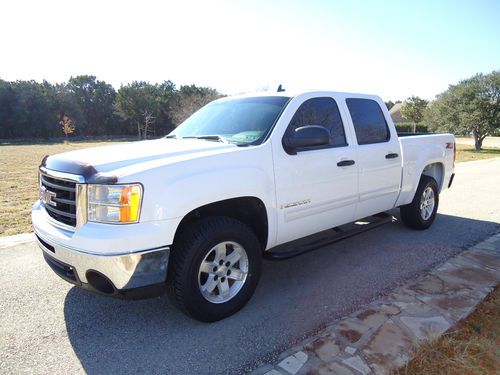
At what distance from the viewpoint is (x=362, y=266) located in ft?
14.3

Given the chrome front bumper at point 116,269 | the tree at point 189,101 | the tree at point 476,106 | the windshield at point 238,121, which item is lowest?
the chrome front bumper at point 116,269

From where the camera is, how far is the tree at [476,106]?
26094 millimetres

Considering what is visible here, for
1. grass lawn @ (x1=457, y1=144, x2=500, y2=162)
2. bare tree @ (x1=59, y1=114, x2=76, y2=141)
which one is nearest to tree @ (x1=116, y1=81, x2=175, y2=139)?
bare tree @ (x1=59, y1=114, x2=76, y2=141)

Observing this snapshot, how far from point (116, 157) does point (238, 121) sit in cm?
137

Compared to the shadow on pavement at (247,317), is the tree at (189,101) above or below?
above

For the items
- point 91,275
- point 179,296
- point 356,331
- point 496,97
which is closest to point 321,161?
point 356,331

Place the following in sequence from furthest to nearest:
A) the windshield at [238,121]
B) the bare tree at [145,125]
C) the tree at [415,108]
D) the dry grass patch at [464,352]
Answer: the bare tree at [145,125]
the tree at [415,108]
the windshield at [238,121]
the dry grass patch at [464,352]

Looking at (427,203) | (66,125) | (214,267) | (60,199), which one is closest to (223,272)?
(214,267)

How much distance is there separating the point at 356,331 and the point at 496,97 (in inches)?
1173

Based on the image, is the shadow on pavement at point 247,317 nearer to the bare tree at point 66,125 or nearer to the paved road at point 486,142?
the paved road at point 486,142

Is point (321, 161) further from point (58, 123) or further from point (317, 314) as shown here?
point (58, 123)

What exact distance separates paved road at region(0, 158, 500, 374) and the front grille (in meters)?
0.94

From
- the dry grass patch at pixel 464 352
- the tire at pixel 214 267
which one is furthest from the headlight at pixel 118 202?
the dry grass patch at pixel 464 352

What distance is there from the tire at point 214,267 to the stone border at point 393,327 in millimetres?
709
